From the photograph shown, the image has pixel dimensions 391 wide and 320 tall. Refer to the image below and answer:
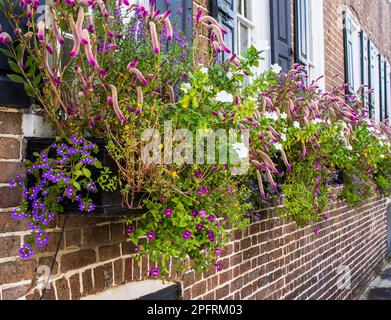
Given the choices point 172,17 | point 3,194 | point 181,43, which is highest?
point 172,17

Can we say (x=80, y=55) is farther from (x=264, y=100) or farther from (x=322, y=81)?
Answer: (x=322, y=81)

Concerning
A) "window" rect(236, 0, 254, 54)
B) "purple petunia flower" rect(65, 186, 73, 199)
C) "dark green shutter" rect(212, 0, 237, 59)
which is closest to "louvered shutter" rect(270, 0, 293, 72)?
"window" rect(236, 0, 254, 54)

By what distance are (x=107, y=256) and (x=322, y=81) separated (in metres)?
4.53

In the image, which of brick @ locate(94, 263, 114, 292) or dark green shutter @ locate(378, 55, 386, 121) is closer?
brick @ locate(94, 263, 114, 292)

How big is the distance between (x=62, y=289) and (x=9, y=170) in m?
0.57

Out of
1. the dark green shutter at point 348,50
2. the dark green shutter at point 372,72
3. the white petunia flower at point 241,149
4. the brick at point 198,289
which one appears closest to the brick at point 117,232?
the white petunia flower at point 241,149

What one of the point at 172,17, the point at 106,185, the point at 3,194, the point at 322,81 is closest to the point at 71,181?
the point at 106,185

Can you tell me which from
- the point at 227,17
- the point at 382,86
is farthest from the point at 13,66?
the point at 382,86

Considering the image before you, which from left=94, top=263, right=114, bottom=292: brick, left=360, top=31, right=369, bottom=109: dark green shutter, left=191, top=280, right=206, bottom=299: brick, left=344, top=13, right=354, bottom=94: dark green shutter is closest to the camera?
left=94, top=263, right=114, bottom=292: brick

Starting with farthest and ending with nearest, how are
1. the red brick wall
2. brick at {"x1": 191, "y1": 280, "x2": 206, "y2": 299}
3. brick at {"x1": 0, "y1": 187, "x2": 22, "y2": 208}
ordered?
the red brick wall
brick at {"x1": 191, "y1": 280, "x2": 206, "y2": 299}
brick at {"x1": 0, "y1": 187, "x2": 22, "y2": 208}

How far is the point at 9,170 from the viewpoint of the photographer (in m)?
2.11

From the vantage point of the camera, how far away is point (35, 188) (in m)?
2.09

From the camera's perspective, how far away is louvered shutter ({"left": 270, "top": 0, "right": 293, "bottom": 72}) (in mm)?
4891

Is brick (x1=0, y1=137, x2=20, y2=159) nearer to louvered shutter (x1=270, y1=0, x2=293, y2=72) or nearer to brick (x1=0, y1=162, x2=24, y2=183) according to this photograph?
brick (x1=0, y1=162, x2=24, y2=183)
